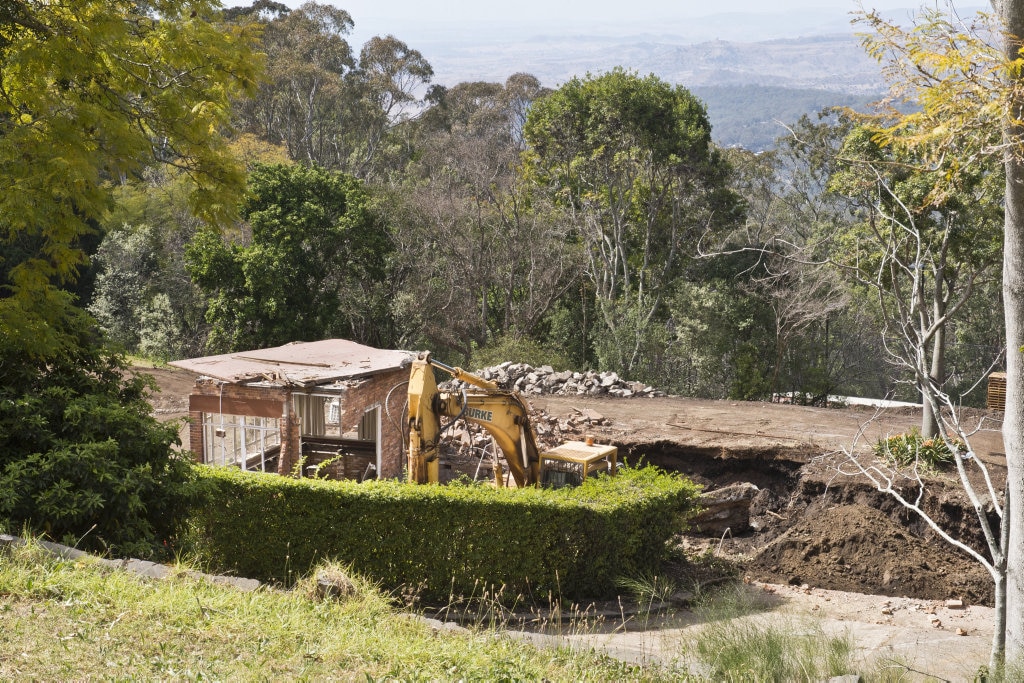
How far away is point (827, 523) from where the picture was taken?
13250 mm

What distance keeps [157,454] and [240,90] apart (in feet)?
10.8

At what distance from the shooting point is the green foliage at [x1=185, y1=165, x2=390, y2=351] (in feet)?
84.5

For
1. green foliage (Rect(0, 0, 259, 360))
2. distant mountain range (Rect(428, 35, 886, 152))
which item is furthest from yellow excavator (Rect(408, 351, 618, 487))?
distant mountain range (Rect(428, 35, 886, 152))

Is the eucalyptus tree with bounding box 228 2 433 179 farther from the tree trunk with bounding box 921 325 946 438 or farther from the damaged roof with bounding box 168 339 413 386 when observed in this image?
the tree trunk with bounding box 921 325 946 438

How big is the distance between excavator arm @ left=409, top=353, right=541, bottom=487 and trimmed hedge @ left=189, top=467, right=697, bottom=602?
0.95 m

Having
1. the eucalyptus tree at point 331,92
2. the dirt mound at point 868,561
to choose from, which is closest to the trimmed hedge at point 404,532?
the dirt mound at point 868,561

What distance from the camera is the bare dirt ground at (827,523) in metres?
10.2

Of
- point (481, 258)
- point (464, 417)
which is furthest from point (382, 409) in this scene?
point (481, 258)

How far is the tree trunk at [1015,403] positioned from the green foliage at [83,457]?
260 inches

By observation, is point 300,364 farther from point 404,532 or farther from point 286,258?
point 286,258

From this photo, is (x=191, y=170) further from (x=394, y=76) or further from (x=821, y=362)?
(x=394, y=76)

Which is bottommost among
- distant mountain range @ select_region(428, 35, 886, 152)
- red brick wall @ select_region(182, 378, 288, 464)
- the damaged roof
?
red brick wall @ select_region(182, 378, 288, 464)

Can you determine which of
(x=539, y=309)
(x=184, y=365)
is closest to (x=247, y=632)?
(x=184, y=365)

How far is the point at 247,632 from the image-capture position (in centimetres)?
551
